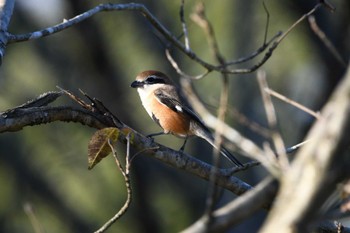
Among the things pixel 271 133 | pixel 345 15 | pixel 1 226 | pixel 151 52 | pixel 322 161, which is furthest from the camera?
pixel 151 52

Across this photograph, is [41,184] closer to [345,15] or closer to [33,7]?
[33,7]

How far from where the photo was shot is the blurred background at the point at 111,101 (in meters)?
10.7

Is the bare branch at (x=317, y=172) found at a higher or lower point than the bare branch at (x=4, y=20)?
lower

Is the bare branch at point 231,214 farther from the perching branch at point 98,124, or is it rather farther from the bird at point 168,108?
the bird at point 168,108

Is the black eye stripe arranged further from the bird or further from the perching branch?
the perching branch

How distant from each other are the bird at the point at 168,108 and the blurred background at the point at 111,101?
2.86 metres

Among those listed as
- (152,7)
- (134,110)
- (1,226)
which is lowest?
(1,226)

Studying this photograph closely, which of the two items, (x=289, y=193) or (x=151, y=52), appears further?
(x=151, y=52)

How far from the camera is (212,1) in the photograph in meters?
12.9

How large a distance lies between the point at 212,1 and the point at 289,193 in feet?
35.7

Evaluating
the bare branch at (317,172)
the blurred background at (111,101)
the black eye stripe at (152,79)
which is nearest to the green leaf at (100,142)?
the bare branch at (317,172)

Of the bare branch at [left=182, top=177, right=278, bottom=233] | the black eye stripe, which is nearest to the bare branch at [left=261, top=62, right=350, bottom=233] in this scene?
the bare branch at [left=182, top=177, right=278, bottom=233]

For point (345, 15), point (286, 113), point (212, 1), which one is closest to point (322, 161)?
point (345, 15)

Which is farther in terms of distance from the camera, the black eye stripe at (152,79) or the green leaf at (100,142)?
the black eye stripe at (152,79)
